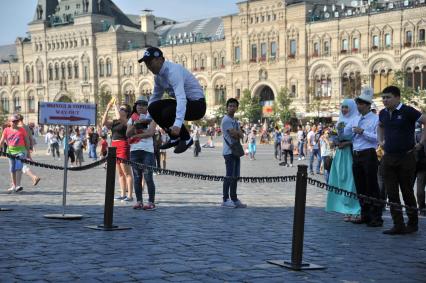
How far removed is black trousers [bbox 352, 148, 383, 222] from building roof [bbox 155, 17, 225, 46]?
254 ft

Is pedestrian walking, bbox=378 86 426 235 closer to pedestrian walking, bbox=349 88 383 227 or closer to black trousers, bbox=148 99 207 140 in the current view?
pedestrian walking, bbox=349 88 383 227

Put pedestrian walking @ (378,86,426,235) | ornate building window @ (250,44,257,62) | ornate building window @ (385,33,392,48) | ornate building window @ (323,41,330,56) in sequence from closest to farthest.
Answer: pedestrian walking @ (378,86,426,235)
ornate building window @ (385,33,392,48)
ornate building window @ (323,41,330,56)
ornate building window @ (250,44,257,62)

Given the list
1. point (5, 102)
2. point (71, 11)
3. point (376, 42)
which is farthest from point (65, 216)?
point (5, 102)

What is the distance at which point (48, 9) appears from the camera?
348ft

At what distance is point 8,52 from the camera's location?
116562mm

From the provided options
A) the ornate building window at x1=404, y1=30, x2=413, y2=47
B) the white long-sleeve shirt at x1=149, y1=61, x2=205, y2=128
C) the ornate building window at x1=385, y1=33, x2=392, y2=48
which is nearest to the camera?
the white long-sleeve shirt at x1=149, y1=61, x2=205, y2=128

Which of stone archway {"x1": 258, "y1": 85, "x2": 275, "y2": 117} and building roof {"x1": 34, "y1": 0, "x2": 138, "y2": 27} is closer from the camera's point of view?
stone archway {"x1": 258, "y1": 85, "x2": 275, "y2": 117}

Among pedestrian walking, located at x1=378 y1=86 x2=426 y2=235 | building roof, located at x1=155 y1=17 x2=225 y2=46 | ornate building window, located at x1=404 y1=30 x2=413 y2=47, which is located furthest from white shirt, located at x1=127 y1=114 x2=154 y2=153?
building roof, located at x1=155 y1=17 x2=225 y2=46

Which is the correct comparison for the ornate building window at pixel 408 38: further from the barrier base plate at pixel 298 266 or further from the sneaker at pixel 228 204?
the barrier base plate at pixel 298 266

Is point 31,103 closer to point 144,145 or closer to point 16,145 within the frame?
point 16,145

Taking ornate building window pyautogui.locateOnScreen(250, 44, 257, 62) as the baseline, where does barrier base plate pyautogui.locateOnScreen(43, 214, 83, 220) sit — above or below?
below

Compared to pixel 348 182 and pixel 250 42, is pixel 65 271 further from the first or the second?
pixel 250 42

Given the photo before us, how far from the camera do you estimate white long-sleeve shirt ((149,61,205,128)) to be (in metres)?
6.97

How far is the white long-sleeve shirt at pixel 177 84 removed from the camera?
697 centimetres
